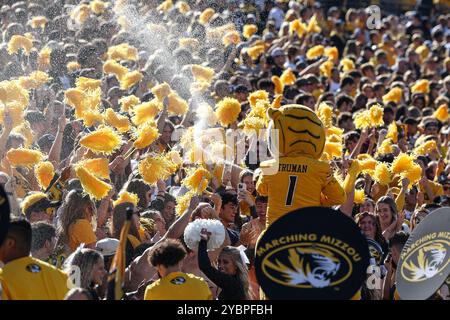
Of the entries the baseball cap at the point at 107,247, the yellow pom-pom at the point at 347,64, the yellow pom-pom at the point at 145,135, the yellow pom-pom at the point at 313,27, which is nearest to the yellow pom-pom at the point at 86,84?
the yellow pom-pom at the point at 145,135

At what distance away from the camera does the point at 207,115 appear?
975cm

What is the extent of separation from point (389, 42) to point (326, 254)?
44.7 ft

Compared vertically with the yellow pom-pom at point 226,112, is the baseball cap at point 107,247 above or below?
below

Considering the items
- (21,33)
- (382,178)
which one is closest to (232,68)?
(21,33)

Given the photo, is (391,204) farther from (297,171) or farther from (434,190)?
(434,190)

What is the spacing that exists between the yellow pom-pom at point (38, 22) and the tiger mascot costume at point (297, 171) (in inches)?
285

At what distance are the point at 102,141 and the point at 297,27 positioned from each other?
8277 millimetres

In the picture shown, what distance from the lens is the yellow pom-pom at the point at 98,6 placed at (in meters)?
13.4

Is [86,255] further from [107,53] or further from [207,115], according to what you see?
[107,53]

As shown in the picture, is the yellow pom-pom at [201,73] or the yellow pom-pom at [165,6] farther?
the yellow pom-pom at [165,6]

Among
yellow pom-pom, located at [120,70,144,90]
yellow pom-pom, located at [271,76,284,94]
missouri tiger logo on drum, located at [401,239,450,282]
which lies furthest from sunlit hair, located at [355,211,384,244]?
yellow pom-pom, located at [271,76,284,94]

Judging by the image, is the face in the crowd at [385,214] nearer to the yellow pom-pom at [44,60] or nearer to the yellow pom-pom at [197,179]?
the yellow pom-pom at [197,179]

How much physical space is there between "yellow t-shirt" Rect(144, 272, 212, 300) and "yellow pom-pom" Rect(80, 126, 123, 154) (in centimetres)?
290

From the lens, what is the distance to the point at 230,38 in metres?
11.9
